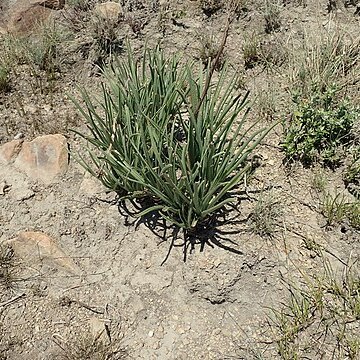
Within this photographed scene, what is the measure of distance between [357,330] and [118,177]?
1.29 m

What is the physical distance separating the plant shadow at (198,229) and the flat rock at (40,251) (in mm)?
347

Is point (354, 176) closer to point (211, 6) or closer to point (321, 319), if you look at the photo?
point (321, 319)

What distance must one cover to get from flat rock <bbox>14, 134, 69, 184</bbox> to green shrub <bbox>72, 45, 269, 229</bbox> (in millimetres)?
319

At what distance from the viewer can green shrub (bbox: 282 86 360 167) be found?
2592 mm

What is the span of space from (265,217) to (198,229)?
0.32 m

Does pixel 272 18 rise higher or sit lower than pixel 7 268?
higher

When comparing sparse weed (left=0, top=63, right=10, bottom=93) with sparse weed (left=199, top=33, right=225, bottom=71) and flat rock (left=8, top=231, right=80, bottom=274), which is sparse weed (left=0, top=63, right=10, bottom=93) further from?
sparse weed (left=199, top=33, right=225, bottom=71)

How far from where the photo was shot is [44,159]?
2758 mm

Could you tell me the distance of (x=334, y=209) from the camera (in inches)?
96.3

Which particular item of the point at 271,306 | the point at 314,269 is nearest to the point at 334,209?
the point at 314,269

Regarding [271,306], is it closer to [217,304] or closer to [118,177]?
[217,304]

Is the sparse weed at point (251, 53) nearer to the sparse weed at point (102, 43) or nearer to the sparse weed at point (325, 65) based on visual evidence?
the sparse weed at point (325, 65)

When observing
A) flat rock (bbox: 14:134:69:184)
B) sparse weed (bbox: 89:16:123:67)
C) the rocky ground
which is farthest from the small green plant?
sparse weed (bbox: 89:16:123:67)

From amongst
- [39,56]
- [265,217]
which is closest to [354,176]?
[265,217]
